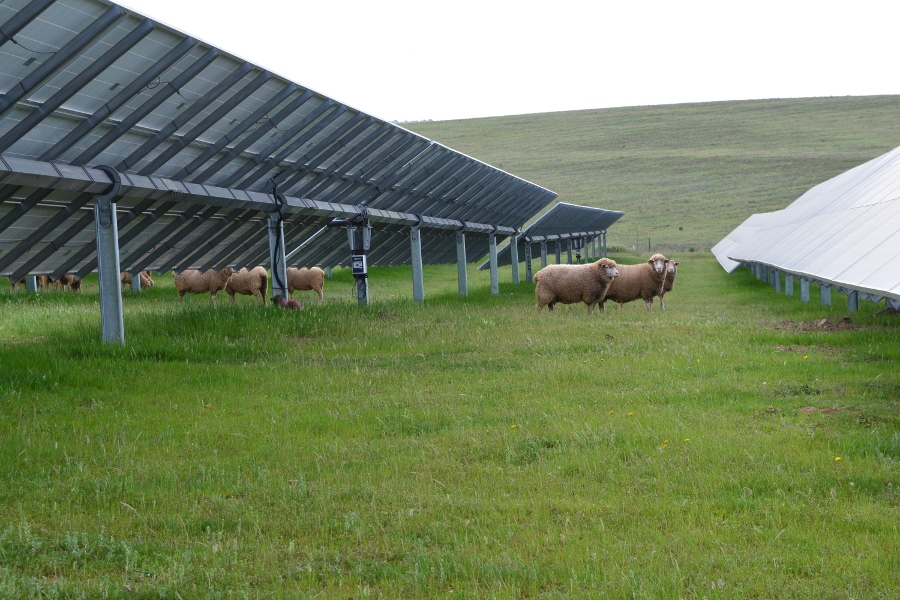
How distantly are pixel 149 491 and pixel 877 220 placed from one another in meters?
14.3

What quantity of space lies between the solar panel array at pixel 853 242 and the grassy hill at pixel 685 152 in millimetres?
37440

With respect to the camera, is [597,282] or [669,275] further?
[669,275]

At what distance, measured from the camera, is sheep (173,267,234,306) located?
24.8 m

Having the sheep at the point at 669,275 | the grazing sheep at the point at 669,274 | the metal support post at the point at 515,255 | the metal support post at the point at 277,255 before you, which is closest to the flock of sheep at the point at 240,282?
the metal support post at the point at 277,255

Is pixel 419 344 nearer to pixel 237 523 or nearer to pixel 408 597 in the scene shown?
pixel 237 523

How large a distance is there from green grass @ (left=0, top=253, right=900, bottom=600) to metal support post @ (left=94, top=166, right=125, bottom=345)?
41 cm

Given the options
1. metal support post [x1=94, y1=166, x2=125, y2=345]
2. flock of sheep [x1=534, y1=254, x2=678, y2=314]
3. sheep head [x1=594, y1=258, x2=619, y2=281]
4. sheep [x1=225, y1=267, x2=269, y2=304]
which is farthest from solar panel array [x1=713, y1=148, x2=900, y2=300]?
sheep [x1=225, y1=267, x2=269, y2=304]

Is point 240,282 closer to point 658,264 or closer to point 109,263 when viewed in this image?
point 658,264

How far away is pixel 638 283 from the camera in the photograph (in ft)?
69.3

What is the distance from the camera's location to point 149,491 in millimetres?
5965

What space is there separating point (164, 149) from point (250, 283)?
34.6 feet

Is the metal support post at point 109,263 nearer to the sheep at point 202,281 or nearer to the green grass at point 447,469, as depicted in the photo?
the green grass at point 447,469

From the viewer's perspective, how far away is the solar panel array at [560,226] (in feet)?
111

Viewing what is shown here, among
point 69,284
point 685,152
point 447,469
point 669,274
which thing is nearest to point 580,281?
point 669,274
